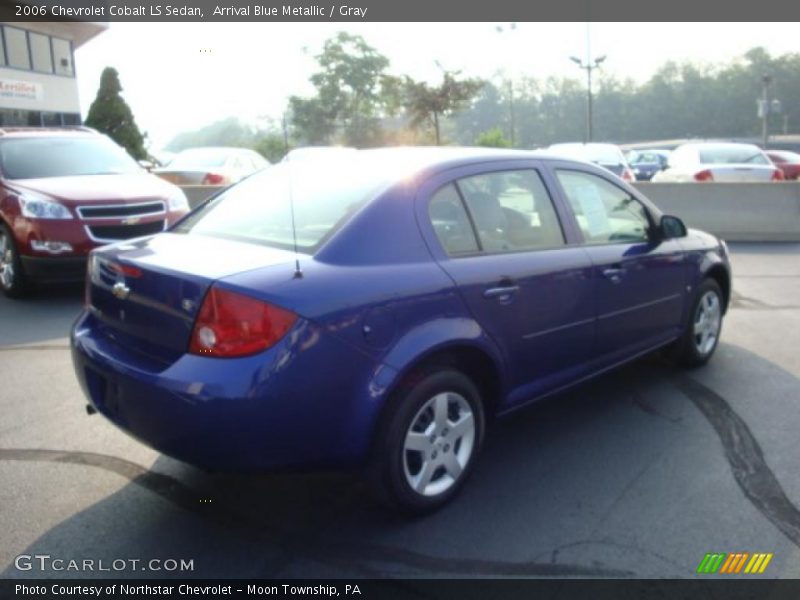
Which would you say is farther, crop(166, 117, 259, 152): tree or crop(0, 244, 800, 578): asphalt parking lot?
crop(166, 117, 259, 152): tree

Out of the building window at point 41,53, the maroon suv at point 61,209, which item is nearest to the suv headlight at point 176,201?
the maroon suv at point 61,209

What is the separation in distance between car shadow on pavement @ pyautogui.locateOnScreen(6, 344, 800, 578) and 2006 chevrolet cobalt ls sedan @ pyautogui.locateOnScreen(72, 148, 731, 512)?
27 centimetres

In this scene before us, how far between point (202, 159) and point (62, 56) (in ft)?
73.1

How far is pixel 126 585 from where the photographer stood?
9.18 feet

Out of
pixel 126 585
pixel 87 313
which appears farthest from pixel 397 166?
pixel 126 585

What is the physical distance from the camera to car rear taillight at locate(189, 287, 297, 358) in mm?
2836

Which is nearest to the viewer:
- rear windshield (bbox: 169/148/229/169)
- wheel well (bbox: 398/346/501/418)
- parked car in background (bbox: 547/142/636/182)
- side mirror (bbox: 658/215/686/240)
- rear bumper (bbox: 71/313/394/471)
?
rear bumper (bbox: 71/313/394/471)

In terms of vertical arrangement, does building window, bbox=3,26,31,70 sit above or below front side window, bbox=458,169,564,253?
above

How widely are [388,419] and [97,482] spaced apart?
152cm

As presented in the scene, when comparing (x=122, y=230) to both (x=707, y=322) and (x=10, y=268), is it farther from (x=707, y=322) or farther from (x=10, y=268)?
(x=707, y=322)

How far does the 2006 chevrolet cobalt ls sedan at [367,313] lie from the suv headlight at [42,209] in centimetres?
377

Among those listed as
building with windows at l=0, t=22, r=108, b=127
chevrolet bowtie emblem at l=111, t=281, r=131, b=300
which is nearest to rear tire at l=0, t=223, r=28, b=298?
chevrolet bowtie emblem at l=111, t=281, r=131, b=300

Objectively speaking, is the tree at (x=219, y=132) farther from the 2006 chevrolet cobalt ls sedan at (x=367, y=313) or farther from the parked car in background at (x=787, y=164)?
the parked car in background at (x=787, y=164)

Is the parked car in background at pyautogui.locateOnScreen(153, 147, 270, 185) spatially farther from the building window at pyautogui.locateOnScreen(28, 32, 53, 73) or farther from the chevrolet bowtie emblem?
the building window at pyautogui.locateOnScreen(28, 32, 53, 73)
